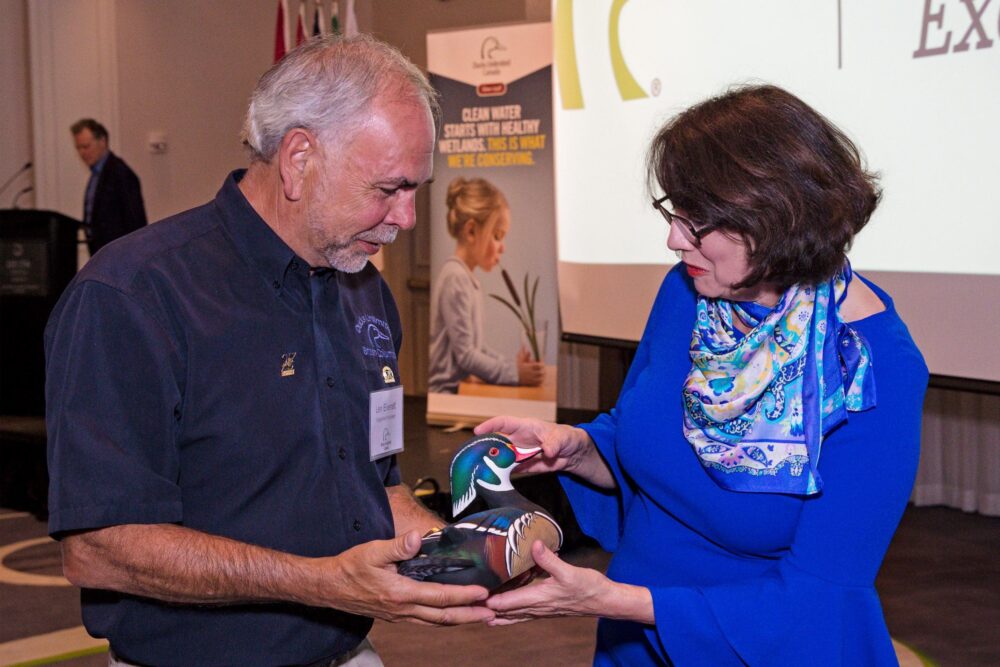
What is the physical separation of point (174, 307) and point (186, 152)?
7915 mm

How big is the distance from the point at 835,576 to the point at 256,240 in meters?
0.94

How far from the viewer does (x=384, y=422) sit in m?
1.71

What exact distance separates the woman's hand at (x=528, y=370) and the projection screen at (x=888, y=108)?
6.18ft

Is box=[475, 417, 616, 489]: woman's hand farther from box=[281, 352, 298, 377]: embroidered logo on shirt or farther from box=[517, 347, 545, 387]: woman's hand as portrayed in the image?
box=[517, 347, 545, 387]: woman's hand

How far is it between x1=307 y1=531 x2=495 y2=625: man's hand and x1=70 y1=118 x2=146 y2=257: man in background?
6685 mm

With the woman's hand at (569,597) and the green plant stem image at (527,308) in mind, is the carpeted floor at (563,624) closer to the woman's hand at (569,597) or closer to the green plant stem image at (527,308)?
the green plant stem image at (527,308)

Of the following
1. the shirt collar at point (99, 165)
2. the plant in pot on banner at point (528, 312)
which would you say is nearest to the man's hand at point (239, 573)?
the plant in pot on banner at point (528, 312)

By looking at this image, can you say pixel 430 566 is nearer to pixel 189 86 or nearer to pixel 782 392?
pixel 782 392

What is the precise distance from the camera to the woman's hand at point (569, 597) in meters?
1.42

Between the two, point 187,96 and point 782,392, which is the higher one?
point 187,96

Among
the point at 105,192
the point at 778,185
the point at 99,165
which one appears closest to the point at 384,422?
the point at 778,185

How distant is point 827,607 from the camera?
1437mm

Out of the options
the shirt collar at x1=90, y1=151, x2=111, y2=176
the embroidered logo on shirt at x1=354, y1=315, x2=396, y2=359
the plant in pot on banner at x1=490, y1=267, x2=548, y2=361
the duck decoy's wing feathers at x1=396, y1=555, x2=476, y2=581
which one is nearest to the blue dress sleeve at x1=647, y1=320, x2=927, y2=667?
the duck decoy's wing feathers at x1=396, y1=555, x2=476, y2=581

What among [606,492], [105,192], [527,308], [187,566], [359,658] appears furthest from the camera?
[105,192]
